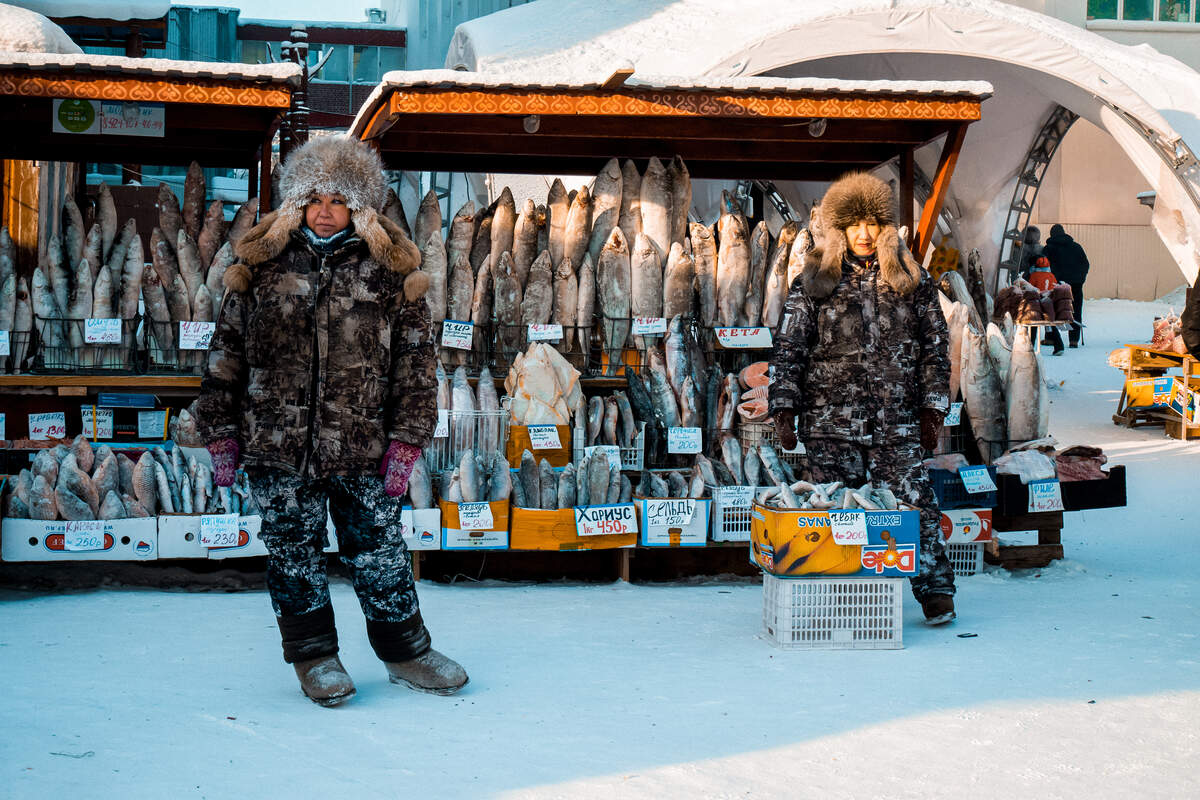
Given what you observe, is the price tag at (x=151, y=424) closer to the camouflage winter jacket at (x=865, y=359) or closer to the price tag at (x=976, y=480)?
the camouflage winter jacket at (x=865, y=359)

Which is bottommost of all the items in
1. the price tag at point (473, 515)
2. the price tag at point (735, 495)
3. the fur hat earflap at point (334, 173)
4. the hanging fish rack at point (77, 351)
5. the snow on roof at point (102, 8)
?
the price tag at point (473, 515)

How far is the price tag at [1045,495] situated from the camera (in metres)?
5.78

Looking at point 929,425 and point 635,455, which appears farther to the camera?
point 635,455

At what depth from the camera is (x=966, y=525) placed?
5.67 metres

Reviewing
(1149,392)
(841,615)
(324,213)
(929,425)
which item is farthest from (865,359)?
(1149,392)

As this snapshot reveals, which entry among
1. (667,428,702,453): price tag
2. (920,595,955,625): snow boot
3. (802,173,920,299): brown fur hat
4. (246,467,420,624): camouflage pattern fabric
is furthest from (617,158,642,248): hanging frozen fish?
(246,467,420,624): camouflage pattern fabric

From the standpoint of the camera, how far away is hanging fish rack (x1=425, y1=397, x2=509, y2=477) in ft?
18.4

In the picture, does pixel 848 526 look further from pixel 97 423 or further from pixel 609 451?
pixel 97 423

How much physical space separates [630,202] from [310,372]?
10.7ft

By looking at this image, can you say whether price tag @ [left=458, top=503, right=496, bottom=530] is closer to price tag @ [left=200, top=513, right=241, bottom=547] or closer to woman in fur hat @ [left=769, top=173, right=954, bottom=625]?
price tag @ [left=200, top=513, right=241, bottom=547]

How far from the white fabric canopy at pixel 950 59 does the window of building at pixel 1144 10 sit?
14383 mm

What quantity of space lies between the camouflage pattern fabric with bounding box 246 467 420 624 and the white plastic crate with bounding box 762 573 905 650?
1408mm

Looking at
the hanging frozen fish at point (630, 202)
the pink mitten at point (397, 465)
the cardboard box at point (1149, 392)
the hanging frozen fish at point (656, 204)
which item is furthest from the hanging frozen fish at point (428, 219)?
the cardboard box at point (1149, 392)

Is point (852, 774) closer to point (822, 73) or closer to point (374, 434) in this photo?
point (374, 434)
